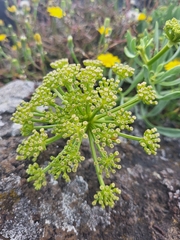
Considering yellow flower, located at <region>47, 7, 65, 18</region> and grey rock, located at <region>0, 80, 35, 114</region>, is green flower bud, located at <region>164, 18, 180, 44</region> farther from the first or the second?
yellow flower, located at <region>47, 7, 65, 18</region>

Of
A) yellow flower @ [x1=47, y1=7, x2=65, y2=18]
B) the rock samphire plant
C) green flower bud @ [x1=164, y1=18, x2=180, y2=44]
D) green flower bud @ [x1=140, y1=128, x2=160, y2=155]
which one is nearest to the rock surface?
the rock samphire plant

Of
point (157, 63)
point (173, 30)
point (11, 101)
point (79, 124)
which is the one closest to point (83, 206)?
point (79, 124)

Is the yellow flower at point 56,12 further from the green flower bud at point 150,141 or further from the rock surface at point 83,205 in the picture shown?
the green flower bud at point 150,141

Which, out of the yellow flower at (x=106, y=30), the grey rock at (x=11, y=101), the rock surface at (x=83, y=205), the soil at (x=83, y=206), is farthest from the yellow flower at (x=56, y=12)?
the soil at (x=83, y=206)

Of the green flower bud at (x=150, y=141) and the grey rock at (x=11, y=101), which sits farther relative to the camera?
the grey rock at (x=11, y=101)

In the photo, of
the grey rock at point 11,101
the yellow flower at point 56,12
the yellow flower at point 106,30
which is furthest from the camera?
the yellow flower at point 56,12

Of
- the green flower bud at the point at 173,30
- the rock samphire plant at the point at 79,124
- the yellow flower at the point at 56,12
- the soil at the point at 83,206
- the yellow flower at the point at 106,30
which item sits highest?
the yellow flower at the point at 56,12

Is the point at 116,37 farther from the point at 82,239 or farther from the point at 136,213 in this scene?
the point at 82,239

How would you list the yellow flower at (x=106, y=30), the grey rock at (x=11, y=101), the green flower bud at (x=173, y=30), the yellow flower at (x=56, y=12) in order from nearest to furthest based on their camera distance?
the green flower bud at (x=173, y=30), the grey rock at (x=11, y=101), the yellow flower at (x=106, y=30), the yellow flower at (x=56, y=12)

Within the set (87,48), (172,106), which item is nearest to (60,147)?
(172,106)
